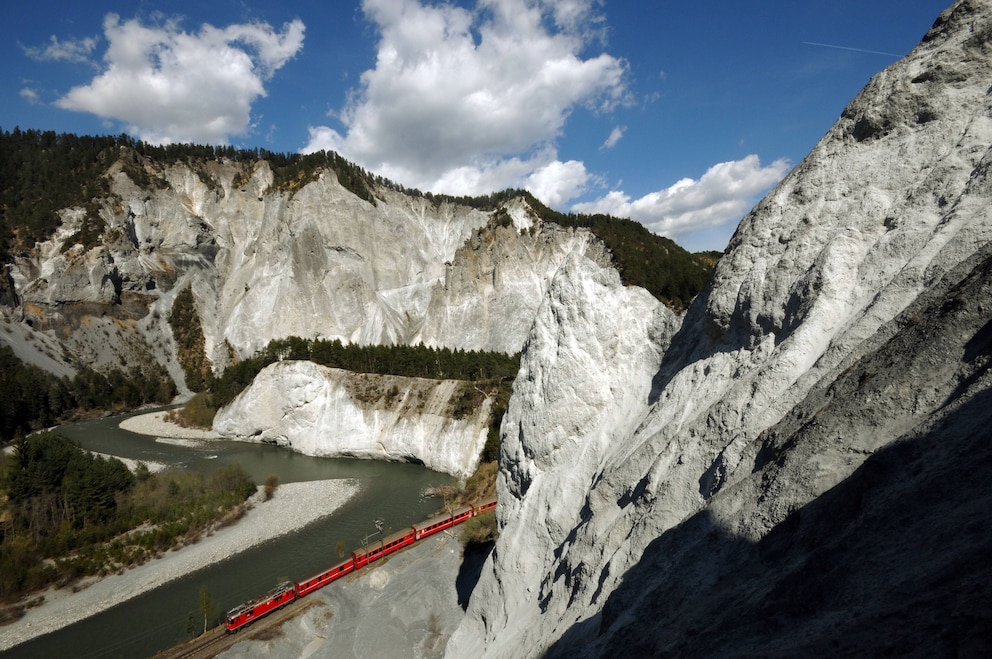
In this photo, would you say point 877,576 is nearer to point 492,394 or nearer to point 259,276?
point 492,394

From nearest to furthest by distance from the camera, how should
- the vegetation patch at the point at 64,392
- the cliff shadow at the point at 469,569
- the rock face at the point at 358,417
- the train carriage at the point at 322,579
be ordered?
the cliff shadow at the point at 469,569 → the train carriage at the point at 322,579 → the rock face at the point at 358,417 → the vegetation patch at the point at 64,392

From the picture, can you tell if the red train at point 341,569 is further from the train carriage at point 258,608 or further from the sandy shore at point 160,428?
the sandy shore at point 160,428

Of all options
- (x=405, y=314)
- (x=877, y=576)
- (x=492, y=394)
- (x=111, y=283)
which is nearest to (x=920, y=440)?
(x=877, y=576)

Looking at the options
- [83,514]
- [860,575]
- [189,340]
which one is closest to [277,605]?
[83,514]

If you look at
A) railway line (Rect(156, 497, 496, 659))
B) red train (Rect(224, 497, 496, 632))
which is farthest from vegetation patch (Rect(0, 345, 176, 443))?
railway line (Rect(156, 497, 496, 659))

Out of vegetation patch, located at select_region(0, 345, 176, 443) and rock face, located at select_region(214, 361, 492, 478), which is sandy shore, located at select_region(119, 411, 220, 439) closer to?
rock face, located at select_region(214, 361, 492, 478)

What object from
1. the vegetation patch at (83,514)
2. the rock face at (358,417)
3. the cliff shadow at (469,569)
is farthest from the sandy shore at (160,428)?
the cliff shadow at (469,569)

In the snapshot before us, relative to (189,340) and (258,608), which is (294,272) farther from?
(258,608)
